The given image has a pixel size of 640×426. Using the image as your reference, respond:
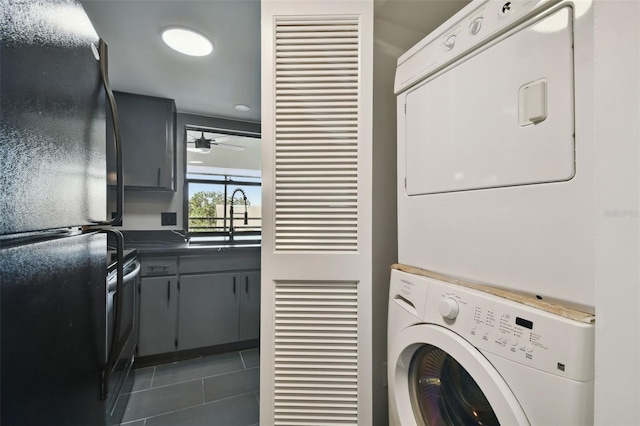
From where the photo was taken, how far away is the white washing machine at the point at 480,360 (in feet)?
1.77

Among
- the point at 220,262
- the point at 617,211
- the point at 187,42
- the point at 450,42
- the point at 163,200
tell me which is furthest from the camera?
the point at 163,200

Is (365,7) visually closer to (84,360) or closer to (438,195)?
(438,195)

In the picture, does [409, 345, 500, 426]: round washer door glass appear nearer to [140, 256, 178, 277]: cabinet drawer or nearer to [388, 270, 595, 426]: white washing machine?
[388, 270, 595, 426]: white washing machine

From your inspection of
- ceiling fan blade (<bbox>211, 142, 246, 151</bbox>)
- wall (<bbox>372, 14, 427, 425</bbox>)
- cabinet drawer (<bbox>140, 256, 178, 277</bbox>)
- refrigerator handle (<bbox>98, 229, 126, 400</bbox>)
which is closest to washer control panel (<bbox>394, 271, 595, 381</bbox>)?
wall (<bbox>372, 14, 427, 425</bbox>)

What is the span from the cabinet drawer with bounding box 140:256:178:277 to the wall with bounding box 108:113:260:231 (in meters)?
0.62

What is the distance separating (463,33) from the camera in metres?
0.83

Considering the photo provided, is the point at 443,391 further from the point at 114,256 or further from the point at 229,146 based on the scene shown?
the point at 229,146

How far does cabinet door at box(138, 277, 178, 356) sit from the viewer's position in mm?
2068

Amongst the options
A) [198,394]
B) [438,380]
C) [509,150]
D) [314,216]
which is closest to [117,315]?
[314,216]

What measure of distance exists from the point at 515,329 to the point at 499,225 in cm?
26

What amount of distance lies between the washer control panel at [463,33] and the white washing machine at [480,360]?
71cm

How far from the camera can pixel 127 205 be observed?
2.54 m

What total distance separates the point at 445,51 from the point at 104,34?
6.24 ft

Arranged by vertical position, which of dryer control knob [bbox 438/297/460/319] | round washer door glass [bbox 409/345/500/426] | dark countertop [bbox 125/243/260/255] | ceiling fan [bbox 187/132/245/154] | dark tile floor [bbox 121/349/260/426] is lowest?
dark tile floor [bbox 121/349/260/426]
